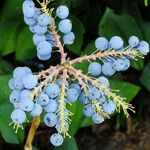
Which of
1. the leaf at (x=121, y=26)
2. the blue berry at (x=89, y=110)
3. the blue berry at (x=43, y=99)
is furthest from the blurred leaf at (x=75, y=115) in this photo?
the blue berry at (x=43, y=99)

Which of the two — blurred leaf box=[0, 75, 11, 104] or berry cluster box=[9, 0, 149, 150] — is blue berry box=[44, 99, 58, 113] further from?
blurred leaf box=[0, 75, 11, 104]

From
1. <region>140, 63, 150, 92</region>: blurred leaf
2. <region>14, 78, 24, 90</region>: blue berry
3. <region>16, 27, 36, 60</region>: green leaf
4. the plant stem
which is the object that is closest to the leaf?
<region>140, 63, 150, 92</region>: blurred leaf

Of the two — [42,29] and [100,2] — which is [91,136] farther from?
[42,29]

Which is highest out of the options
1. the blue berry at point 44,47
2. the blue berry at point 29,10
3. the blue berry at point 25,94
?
the blue berry at point 29,10

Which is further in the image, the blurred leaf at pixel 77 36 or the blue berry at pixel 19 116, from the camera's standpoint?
the blurred leaf at pixel 77 36

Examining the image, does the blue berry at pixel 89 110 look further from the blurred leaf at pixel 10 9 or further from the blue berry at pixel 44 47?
the blurred leaf at pixel 10 9

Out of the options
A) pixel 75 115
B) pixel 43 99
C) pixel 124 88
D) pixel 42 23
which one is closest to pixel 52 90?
pixel 43 99

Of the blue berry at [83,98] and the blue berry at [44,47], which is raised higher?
the blue berry at [44,47]

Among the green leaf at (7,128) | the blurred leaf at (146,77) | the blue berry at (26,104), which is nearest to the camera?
the blue berry at (26,104)
